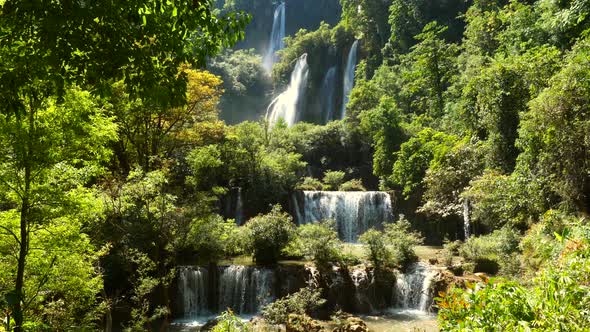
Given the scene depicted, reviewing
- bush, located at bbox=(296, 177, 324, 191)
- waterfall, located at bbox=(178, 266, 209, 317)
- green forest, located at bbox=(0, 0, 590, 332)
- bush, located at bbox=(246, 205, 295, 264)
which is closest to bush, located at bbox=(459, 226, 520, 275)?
green forest, located at bbox=(0, 0, 590, 332)

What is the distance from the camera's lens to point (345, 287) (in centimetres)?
1447

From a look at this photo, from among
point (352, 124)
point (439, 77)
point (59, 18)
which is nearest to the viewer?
point (59, 18)

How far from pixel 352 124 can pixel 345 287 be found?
18.0 m

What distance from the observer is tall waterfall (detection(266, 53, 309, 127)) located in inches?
1783

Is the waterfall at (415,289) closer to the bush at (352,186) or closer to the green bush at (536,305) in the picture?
the bush at (352,186)

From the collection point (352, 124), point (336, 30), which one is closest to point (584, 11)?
point (352, 124)

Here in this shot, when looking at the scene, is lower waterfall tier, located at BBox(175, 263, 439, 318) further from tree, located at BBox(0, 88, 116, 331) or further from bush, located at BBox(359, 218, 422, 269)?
tree, located at BBox(0, 88, 116, 331)

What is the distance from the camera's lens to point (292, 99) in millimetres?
46469

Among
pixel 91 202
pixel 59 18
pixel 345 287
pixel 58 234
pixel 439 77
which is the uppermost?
pixel 439 77

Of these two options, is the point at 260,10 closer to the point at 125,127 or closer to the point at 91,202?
the point at 125,127

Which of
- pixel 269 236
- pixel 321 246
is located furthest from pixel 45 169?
pixel 321 246

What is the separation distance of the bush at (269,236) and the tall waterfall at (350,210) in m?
6.55

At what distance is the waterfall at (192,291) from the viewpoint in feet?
48.5

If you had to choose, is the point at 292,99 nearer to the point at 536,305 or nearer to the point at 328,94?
the point at 328,94
